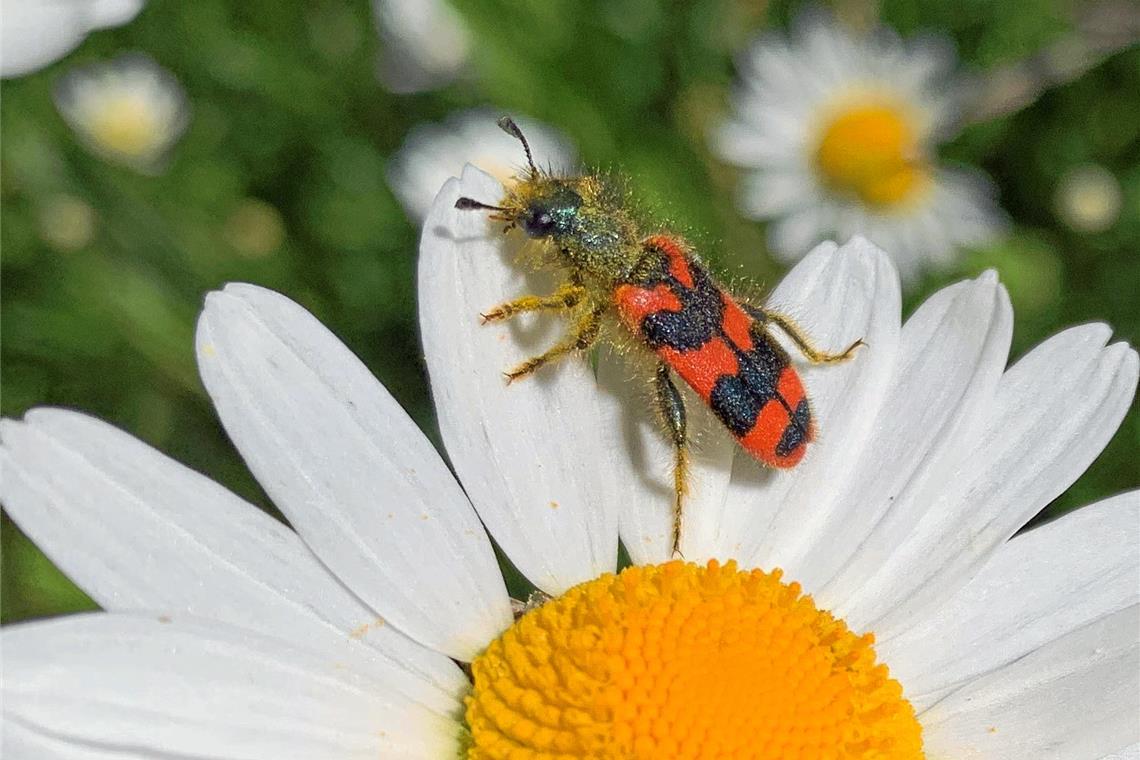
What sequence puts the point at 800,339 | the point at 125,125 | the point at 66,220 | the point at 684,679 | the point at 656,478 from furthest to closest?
the point at 125,125 < the point at 66,220 < the point at 800,339 < the point at 656,478 < the point at 684,679

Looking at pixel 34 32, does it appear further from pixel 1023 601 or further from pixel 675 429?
pixel 1023 601

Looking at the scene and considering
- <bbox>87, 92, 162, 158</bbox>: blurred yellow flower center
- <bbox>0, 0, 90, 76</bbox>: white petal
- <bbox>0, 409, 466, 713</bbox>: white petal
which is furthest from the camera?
<bbox>87, 92, 162, 158</bbox>: blurred yellow flower center

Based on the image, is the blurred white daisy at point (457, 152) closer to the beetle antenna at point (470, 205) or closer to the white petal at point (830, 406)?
the white petal at point (830, 406)

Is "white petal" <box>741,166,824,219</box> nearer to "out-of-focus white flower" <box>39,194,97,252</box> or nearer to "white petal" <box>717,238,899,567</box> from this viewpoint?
"white petal" <box>717,238,899,567</box>

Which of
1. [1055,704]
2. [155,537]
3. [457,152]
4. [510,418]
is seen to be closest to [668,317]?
[510,418]

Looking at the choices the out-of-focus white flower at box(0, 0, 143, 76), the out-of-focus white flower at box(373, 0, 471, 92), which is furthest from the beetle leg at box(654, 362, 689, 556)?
the out-of-focus white flower at box(373, 0, 471, 92)
